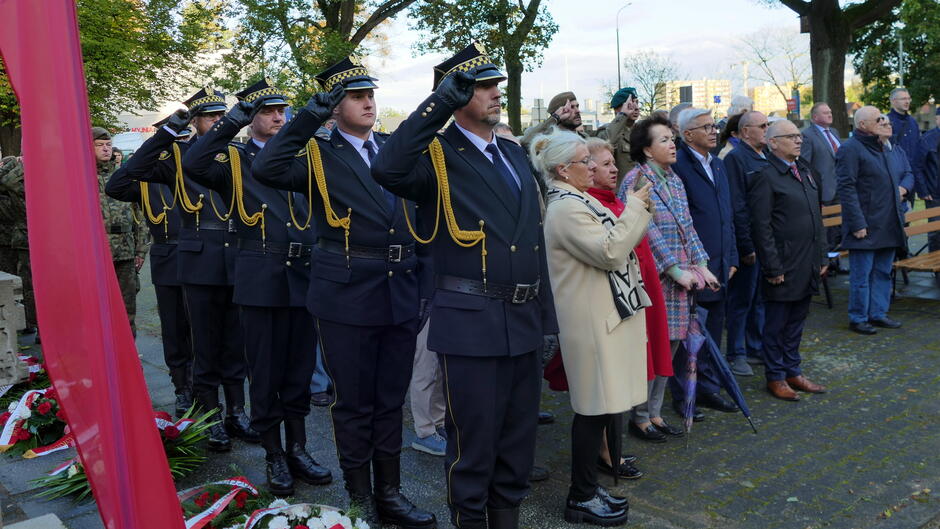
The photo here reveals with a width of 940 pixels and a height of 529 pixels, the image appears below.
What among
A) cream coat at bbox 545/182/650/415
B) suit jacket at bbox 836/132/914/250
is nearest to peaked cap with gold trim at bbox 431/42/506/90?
cream coat at bbox 545/182/650/415

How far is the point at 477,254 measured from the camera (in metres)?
→ 3.48

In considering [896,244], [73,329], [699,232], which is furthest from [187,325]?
[896,244]

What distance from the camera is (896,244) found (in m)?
7.97

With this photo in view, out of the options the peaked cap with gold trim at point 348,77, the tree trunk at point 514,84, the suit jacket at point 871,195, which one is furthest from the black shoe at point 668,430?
the tree trunk at point 514,84

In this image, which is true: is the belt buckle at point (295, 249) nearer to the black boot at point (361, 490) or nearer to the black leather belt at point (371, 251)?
the black leather belt at point (371, 251)

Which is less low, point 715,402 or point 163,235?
point 163,235

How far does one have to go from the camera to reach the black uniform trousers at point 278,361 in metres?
4.64

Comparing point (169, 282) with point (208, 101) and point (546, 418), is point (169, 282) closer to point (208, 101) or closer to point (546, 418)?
point (208, 101)

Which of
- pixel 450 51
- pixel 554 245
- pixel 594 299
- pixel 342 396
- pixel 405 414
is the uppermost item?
pixel 450 51

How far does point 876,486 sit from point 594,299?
1.79 meters

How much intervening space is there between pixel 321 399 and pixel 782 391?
3.23 metres

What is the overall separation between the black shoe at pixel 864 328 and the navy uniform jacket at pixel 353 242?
5.25 meters

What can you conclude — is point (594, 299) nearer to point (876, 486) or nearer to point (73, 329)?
point (876, 486)

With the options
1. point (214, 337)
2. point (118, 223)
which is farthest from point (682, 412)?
point (118, 223)
